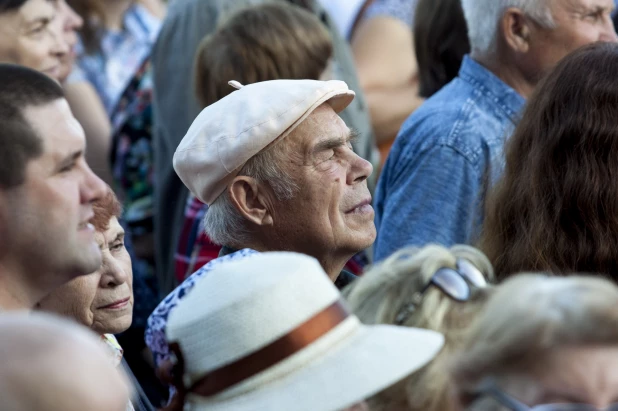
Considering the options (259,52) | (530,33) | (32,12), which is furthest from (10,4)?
(530,33)

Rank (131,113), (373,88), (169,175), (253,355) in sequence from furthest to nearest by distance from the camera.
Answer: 1. (373,88)
2. (131,113)
3. (169,175)
4. (253,355)

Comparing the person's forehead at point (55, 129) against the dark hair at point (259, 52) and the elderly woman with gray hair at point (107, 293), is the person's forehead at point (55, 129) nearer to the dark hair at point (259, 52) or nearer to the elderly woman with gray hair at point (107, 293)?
the elderly woman with gray hair at point (107, 293)

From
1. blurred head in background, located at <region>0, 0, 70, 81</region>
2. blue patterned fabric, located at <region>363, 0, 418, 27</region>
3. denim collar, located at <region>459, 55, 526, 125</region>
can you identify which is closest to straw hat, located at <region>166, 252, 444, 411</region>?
denim collar, located at <region>459, 55, 526, 125</region>

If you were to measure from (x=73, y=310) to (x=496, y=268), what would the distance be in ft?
3.69

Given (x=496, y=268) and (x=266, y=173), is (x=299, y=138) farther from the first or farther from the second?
(x=496, y=268)

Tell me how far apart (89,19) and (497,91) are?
2598 mm

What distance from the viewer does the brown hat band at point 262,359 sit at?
6.59ft

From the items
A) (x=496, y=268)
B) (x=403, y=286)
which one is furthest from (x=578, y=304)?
(x=496, y=268)

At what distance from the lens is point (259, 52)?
167 inches

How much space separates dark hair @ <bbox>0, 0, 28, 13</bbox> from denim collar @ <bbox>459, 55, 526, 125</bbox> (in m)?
1.80

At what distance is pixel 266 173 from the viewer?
10.5 feet

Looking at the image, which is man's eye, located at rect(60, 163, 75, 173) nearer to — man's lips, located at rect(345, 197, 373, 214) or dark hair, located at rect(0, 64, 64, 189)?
dark hair, located at rect(0, 64, 64, 189)

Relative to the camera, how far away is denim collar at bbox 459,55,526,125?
3887mm

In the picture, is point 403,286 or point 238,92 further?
Answer: point 238,92
